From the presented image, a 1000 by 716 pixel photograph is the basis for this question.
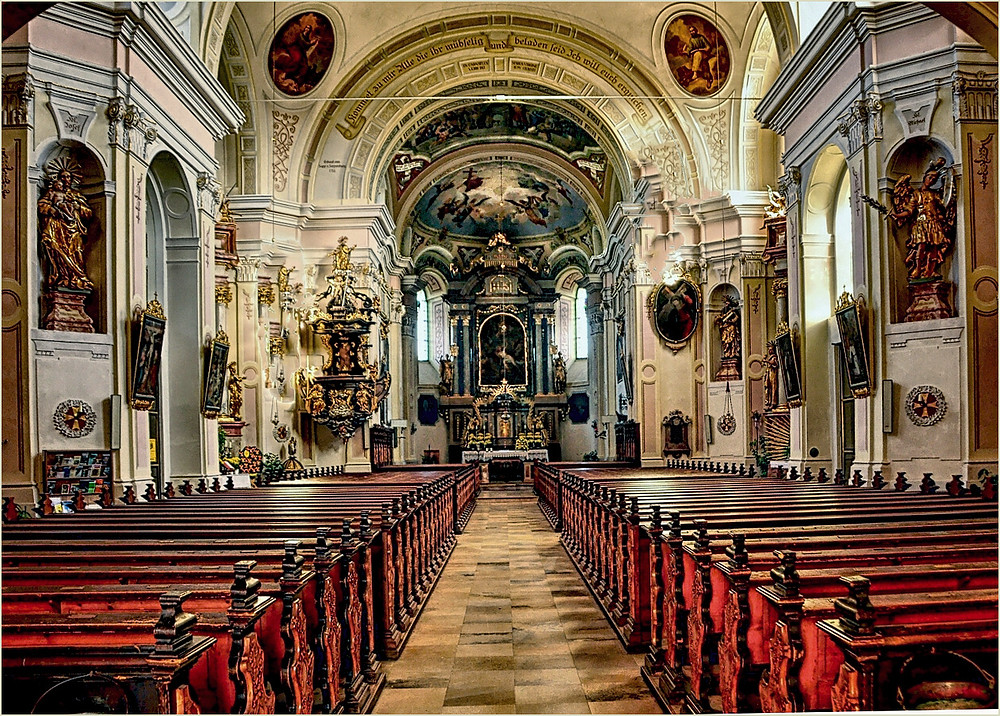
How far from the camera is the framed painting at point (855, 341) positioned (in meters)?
9.07

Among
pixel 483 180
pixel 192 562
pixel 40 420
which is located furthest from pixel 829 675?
pixel 483 180

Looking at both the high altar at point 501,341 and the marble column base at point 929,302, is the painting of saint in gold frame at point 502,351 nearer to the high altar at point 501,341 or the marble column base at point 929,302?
the high altar at point 501,341

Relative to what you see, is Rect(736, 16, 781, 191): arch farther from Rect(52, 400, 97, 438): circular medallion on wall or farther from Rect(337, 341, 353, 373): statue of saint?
Rect(52, 400, 97, 438): circular medallion on wall

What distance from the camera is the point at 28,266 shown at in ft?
25.8

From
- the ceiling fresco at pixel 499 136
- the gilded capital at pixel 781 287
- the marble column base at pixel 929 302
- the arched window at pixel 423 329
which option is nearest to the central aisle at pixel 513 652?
the marble column base at pixel 929 302

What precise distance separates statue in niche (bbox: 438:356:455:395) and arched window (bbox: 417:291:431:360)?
104 cm

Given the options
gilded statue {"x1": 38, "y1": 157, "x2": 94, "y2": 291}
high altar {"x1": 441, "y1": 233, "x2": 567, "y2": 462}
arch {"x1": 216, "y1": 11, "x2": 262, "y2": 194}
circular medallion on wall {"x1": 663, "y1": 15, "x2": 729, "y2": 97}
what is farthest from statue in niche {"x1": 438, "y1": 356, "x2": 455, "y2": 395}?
gilded statue {"x1": 38, "y1": 157, "x2": 94, "y2": 291}

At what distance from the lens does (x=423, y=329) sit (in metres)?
30.4


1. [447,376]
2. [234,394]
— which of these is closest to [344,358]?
[234,394]

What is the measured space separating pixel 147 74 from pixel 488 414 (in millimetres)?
19970

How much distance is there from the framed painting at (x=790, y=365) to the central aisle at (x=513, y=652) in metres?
3.72

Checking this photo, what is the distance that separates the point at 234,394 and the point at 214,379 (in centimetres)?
347

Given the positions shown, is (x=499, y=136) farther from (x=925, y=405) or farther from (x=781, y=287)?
(x=925, y=405)

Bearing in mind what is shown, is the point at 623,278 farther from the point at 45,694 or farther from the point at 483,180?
the point at 45,694
